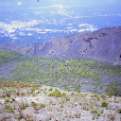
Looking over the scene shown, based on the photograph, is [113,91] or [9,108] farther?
[113,91]

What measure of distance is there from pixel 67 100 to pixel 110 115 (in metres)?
6.02

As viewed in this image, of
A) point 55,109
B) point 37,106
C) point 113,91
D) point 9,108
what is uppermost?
point 9,108

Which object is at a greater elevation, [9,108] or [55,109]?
[9,108]


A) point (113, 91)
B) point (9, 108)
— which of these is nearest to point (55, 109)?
point (9, 108)

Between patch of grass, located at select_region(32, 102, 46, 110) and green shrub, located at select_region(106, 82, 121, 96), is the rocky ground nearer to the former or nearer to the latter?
patch of grass, located at select_region(32, 102, 46, 110)

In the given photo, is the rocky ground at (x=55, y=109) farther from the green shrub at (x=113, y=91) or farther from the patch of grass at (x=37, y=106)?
the green shrub at (x=113, y=91)

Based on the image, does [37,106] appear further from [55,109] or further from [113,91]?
[113,91]

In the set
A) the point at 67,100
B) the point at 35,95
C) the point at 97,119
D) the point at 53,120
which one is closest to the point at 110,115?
the point at 97,119

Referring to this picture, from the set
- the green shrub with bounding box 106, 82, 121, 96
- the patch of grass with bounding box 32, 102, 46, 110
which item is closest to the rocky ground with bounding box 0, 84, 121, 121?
the patch of grass with bounding box 32, 102, 46, 110

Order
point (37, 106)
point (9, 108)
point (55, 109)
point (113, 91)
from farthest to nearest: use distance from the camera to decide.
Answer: point (113, 91), point (37, 106), point (55, 109), point (9, 108)

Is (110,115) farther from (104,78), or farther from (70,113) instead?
(104,78)

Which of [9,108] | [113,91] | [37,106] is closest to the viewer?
[9,108]

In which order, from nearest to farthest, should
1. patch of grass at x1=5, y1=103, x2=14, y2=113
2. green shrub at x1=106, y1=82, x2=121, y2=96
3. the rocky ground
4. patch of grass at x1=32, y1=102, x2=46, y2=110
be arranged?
the rocky ground, patch of grass at x1=5, y1=103, x2=14, y2=113, patch of grass at x1=32, y1=102, x2=46, y2=110, green shrub at x1=106, y1=82, x2=121, y2=96

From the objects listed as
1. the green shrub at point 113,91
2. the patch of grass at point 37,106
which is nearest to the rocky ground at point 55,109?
the patch of grass at point 37,106
